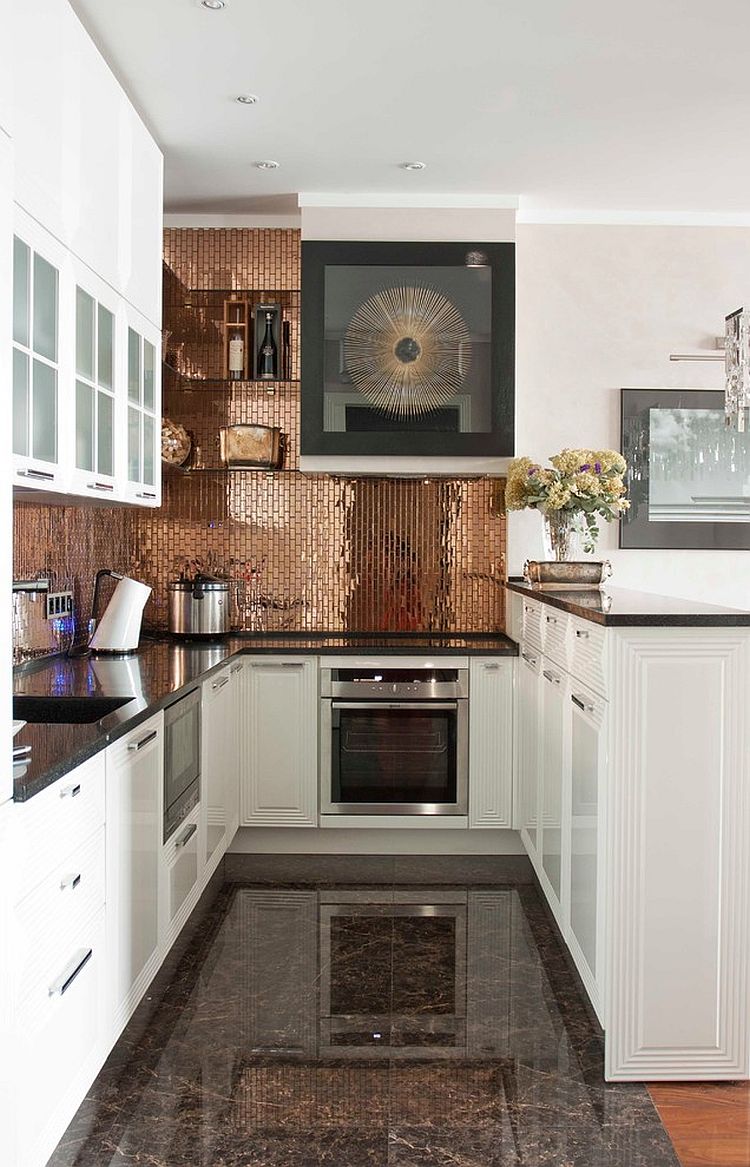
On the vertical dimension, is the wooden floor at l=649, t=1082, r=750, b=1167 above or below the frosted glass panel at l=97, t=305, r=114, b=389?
below

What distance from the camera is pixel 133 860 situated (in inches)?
109

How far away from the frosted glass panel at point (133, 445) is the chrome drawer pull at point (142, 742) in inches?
36.3

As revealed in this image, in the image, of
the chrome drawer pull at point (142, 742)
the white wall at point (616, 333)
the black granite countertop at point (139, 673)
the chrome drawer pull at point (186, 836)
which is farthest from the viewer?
the white wall at point (616, 333)

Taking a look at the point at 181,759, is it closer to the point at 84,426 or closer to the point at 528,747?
the point at 84,426

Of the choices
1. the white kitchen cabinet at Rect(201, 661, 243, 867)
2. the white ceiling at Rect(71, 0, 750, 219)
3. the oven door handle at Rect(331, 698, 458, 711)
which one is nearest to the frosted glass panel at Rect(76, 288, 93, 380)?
the white ceiling at Rect(71, 0, 750, 219)

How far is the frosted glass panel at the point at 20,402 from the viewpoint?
90.4 inches

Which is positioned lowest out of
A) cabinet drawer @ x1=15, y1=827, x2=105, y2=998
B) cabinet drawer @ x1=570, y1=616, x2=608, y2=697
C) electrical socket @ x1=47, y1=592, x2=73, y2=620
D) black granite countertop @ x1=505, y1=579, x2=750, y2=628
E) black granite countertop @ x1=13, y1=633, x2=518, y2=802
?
cabinet drawer @ x1=15, y1=827, x2=105, y2=998

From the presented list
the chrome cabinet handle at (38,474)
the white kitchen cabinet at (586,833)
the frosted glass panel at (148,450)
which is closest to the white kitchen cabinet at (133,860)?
the chrome cabinet handle at (38,474)

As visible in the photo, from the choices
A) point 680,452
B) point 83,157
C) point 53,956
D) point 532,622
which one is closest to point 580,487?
point 532,622

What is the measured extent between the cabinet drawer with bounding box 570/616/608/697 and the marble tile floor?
0.96 m

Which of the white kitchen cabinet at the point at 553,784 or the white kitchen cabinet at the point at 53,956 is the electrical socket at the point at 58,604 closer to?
the white kitchen cabinet at the point at 53,956

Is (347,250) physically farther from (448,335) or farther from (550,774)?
(550,774)

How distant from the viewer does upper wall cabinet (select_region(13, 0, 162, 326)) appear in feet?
8.02

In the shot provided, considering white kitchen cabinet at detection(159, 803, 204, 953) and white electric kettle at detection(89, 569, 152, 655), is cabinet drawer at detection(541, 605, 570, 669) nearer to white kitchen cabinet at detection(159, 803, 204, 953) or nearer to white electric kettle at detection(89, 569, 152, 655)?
white kitchen cabinet at detection(159, 803, 204, 953)
